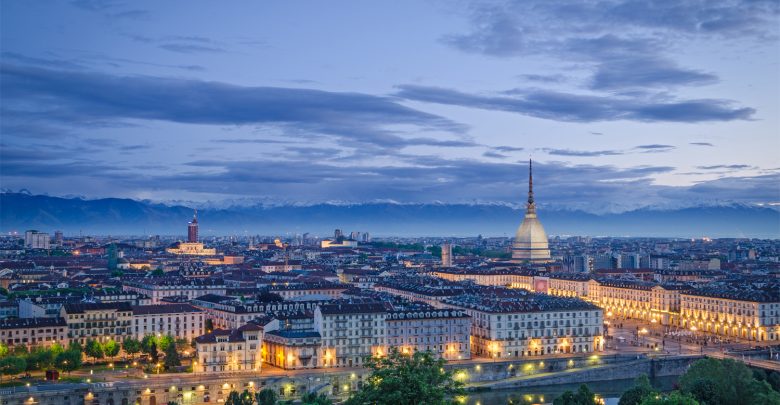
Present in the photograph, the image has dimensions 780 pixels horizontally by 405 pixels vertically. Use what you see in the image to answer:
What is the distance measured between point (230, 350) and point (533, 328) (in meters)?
28.5

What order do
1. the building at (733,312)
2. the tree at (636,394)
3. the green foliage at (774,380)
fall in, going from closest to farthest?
the tree at (636,394)
the green foliage at (774,380)
the building at (733,312)

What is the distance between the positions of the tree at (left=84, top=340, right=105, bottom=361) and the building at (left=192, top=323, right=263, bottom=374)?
10.3 m

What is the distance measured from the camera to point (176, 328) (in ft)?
310

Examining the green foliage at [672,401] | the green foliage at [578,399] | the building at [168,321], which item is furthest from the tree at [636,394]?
the building at [168,321]

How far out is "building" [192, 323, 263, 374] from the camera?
245 ft

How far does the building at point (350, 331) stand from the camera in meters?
79.9

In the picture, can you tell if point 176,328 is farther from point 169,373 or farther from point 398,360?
point 398,360

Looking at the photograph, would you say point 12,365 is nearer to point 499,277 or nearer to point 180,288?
point 180,288

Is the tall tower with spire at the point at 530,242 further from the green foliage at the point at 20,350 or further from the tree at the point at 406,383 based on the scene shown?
the tree at the point at 406,383

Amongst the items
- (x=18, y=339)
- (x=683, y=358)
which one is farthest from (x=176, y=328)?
(x=683, y=358)

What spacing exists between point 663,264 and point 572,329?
366ft

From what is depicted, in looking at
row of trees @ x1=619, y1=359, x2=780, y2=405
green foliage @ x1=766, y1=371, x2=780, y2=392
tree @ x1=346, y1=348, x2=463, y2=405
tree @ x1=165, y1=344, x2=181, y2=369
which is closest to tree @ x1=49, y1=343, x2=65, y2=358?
tree @ x1=165, y1=344, x2=181, y2=369

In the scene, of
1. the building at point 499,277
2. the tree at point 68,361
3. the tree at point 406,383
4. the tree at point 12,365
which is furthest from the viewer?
the building at point 499,277

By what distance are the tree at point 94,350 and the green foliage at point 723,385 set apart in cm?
4708
